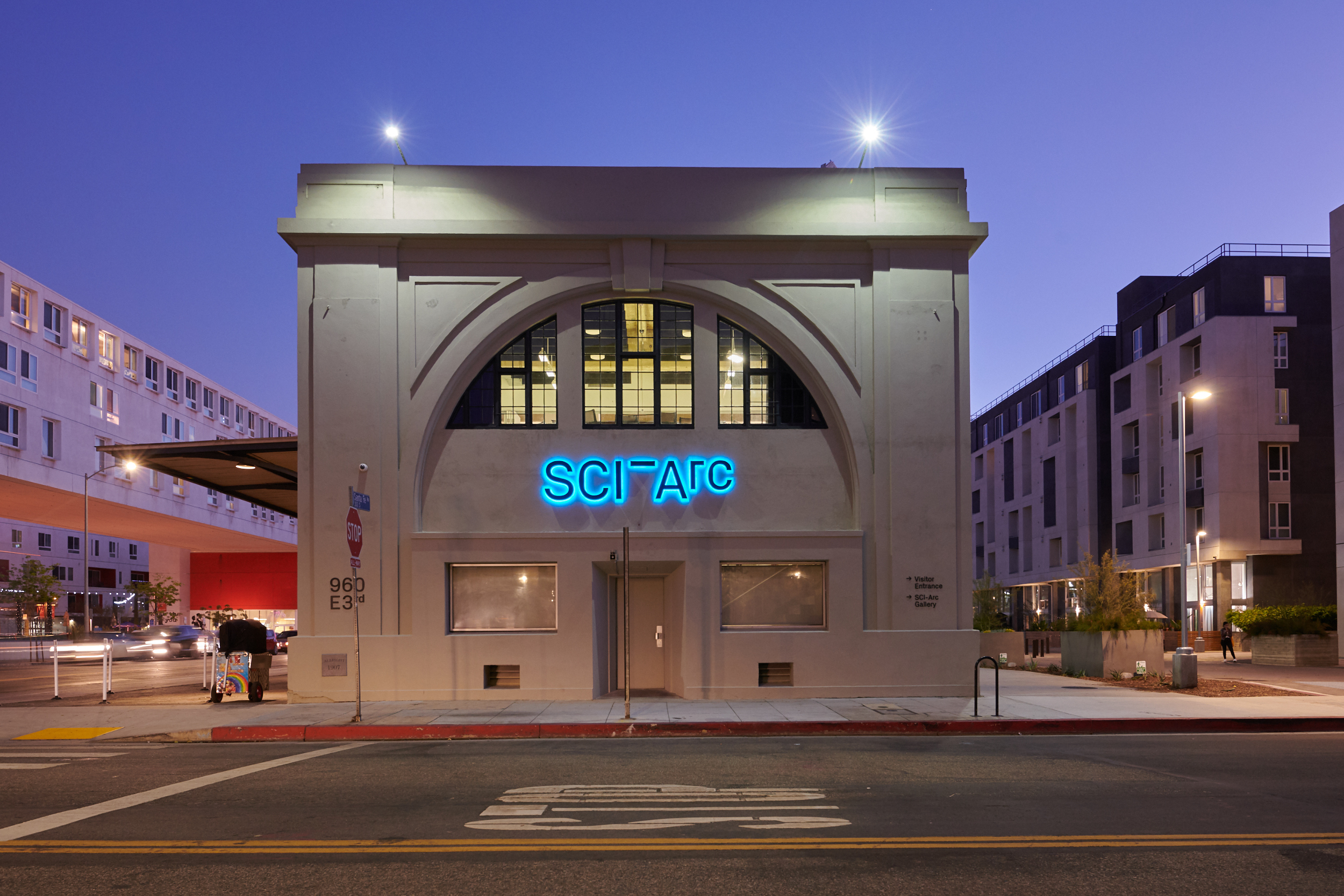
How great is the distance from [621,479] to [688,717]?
5.14 meters

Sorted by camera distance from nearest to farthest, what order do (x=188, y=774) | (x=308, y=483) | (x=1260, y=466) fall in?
(x=188, y=774)
(x=308, y=483)
(x=1260, y=466)

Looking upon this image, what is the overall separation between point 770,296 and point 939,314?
3.27m

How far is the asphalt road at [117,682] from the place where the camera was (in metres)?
20.5

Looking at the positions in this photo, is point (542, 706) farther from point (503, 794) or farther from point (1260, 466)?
point (1260, 466)

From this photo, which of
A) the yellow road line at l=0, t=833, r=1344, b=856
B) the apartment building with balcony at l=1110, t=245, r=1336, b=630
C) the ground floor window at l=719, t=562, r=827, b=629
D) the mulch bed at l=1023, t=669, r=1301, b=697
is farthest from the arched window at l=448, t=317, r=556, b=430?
the apartment building with balcony at l=1110, t=245, r=1336, b=630

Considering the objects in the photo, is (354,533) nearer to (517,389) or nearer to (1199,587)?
(517,389)

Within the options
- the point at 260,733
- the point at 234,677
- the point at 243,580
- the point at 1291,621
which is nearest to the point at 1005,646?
the point at 1291,621

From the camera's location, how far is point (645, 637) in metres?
19.9

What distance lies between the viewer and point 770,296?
19641 mm

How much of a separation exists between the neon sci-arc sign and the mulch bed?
9.61 meters

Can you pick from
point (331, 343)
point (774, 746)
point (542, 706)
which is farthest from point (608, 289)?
point (774, 746)

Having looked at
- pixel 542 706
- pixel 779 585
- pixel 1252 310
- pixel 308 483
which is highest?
pixel 1252 310

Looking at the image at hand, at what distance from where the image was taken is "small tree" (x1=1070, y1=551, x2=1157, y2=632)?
73.5 ft

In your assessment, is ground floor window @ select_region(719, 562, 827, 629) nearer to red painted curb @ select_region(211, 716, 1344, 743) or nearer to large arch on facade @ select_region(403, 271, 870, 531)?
large arch on facade @ select_region(403, 271, 870, 531)
